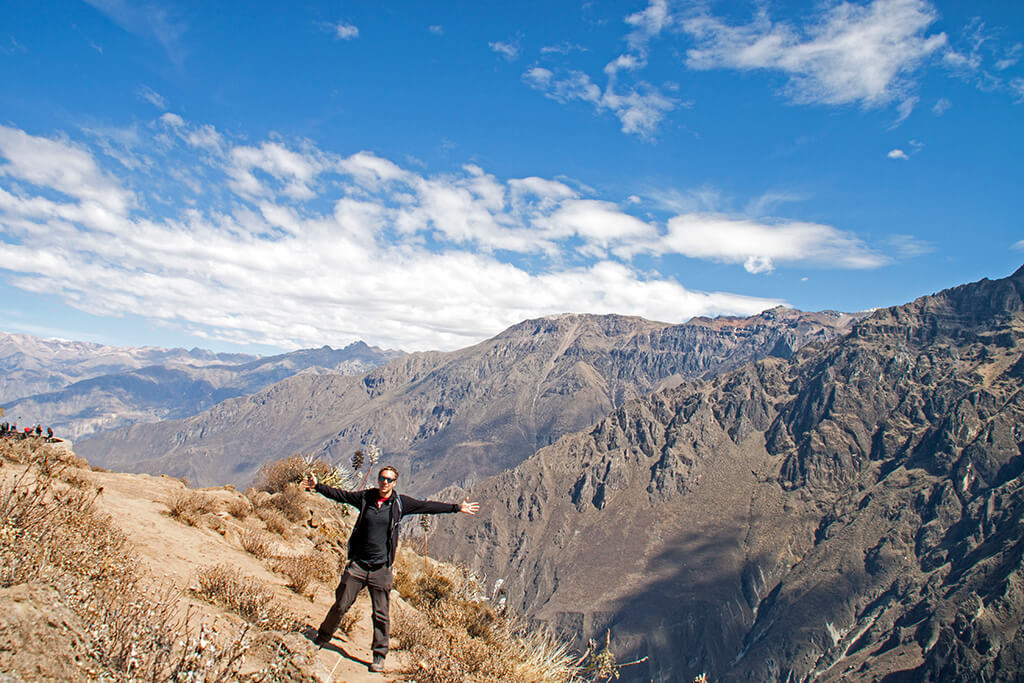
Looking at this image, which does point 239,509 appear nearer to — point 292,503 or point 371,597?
point 292,503

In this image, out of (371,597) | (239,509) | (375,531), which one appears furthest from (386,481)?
(239,509)

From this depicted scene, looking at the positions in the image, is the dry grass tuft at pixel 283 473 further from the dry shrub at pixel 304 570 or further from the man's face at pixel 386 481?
the man's face at pixel 386 481

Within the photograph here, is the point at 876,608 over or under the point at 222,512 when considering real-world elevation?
under

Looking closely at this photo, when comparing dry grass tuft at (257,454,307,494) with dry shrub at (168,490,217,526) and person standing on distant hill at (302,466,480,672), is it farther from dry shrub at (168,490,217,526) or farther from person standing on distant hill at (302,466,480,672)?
person standing on distant hill at (302,466,480,672)

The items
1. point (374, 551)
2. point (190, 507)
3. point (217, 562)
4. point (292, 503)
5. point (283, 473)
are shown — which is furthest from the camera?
point (283, 473)

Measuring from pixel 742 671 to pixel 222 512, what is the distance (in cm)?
21193

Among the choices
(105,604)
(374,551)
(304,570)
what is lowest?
(304,570)

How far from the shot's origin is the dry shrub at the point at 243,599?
6.93 metres

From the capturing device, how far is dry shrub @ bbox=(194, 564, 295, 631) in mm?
6926

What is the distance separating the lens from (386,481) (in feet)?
25.7

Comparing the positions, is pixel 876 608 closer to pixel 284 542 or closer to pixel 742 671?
pixel 742 671

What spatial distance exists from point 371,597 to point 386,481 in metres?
1.43

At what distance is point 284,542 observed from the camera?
44.2 feet

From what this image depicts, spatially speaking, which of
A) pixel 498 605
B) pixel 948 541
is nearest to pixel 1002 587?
pixel 948 541
